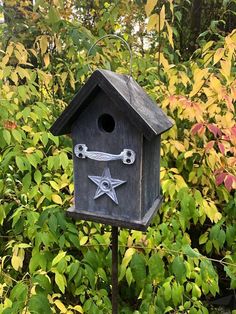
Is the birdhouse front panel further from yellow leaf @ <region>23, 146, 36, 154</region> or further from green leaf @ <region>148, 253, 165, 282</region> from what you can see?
yellow leaf @ <region>23, 146, 36, 154</region>

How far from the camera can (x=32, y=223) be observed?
175 centimetres

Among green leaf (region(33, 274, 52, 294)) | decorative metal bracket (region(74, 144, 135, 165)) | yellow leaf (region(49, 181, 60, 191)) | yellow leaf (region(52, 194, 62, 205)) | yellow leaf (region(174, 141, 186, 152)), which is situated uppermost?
yellow leaf (region(174, 141, 186, 152))

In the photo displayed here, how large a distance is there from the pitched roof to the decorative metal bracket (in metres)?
0.09

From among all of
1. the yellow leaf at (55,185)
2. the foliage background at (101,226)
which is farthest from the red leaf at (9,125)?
the yellow leaf at (55,185)

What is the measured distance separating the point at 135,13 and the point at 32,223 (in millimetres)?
3026

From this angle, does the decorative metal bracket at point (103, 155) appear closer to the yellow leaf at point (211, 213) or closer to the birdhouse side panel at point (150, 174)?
the birdhouse side panel at point (150, 174)

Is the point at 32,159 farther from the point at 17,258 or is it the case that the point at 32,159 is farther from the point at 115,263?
the point at 115,263

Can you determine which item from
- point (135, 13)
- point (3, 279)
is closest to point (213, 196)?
point (3, 279)

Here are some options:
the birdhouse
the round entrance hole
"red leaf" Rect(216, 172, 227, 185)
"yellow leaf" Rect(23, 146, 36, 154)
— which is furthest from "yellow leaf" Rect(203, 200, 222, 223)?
"yellow leaf" Rect(23, 146, 36, 154)

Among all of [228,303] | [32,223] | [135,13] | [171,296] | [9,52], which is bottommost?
[228,303]

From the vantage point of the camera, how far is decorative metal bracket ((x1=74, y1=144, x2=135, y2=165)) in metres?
1.28

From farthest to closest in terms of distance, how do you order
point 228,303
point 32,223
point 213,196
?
point 228,303 < point 213,196 < point 32,223

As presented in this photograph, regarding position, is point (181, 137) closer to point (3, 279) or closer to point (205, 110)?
point (205, 110)

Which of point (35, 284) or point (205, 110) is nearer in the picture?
point (35, 284)
